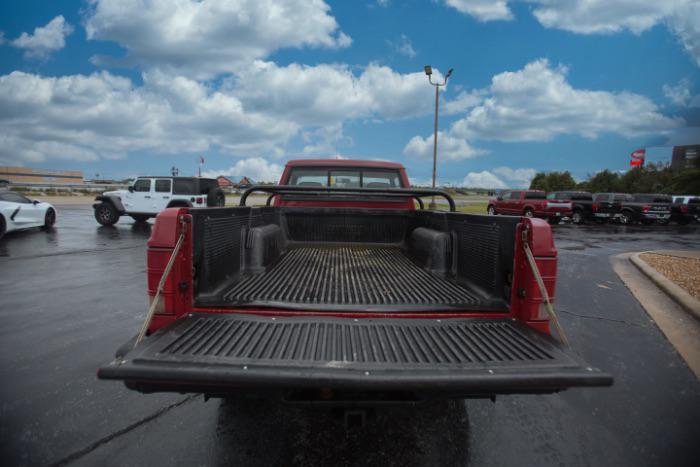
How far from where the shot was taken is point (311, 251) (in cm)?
445

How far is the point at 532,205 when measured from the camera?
2025 cm

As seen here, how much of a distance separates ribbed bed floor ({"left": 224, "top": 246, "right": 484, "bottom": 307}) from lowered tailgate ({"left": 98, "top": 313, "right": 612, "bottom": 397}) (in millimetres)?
303

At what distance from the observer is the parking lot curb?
16.8 ft

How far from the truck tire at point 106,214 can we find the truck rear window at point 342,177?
476 inches

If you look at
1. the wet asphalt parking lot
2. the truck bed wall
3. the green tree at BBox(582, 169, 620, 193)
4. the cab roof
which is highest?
the green tree at BBox(582, 169, 620, 193)

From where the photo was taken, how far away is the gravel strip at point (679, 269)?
627 cm

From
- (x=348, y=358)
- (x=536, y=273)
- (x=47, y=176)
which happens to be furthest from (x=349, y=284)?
(x=47, y=176)

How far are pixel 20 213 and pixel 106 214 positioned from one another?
3.18 m

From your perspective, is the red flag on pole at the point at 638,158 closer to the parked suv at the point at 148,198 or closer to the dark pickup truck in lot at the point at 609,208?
the dark pickup truck in lot at the point at 609,208

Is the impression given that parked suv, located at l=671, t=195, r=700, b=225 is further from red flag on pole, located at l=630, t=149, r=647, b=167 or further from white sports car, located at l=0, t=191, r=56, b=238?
red flag on pole, located at l=630, t=149, r=647, b=167

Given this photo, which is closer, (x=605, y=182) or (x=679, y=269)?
(x=679, y=269)

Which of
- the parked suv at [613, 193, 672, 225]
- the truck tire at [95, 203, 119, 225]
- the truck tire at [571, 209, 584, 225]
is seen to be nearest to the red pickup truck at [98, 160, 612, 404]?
the truck tire at [95, 203, 119, 225]

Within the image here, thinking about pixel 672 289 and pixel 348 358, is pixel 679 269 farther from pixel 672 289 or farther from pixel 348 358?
pixel 348 358

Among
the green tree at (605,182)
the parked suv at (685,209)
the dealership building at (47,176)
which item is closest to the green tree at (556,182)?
the green tree at (605,182)
